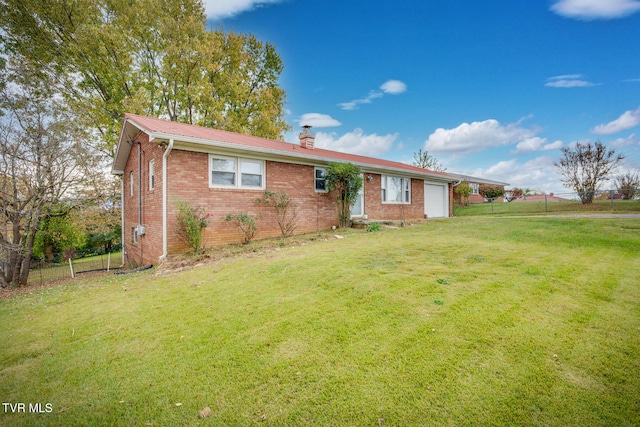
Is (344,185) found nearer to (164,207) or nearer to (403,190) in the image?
(403,190)

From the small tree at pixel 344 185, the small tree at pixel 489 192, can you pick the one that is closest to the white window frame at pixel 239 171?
the small tree at pixel 344 185

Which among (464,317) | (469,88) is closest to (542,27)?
(469,88)

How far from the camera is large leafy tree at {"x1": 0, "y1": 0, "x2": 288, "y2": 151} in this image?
606 inches

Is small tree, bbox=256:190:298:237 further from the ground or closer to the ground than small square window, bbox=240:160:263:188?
closer to the ground

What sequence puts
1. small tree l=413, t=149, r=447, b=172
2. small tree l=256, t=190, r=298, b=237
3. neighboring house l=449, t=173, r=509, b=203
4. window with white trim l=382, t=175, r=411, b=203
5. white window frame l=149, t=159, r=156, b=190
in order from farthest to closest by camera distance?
neighboring house l=449, t=173, r=509, b=203 < small tree l=413, t=149, r=447, b=172 < window with white trim l=382, t=175, r=411, b=203 < small tree l=256, t=190, r=298, b=237 < white window frame l=149, t=159, r=156, b=190

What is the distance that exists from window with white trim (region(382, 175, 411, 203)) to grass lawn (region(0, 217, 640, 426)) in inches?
400

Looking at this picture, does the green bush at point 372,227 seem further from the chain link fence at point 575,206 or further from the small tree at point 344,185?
the chain link fence at point 575,206

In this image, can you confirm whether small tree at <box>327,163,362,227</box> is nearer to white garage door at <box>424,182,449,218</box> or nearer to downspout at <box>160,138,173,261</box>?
downspout at <box>160,138,173,261</box>

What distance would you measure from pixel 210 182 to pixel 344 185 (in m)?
5.57

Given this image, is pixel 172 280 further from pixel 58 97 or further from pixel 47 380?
pixel 58 97

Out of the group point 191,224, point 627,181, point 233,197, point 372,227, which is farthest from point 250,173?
point 627,181

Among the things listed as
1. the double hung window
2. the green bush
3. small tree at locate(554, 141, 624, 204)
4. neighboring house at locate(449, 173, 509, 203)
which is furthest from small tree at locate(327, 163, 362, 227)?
neighboring house at locate(449, 173, 509, 203)

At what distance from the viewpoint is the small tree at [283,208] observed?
10211 mm

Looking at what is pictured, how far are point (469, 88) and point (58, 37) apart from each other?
24.2 metres
